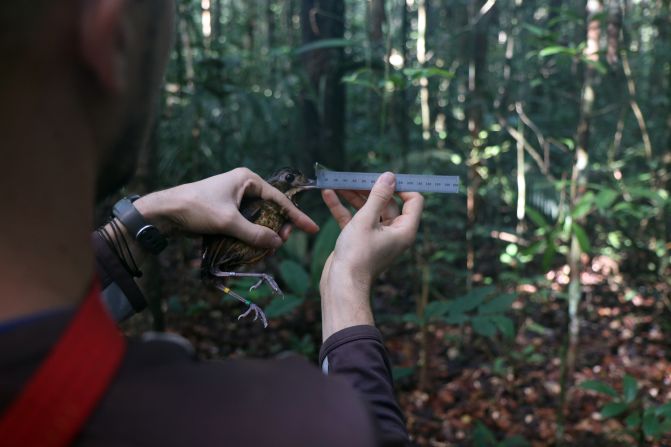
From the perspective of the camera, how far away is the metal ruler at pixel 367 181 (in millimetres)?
1750

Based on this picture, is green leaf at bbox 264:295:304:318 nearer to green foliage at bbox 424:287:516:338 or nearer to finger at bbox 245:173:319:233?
green foliage at bbox 424:287:516:338

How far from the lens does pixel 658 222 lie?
5.18 metres

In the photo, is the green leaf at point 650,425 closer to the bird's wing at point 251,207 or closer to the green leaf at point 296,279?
the green leaf at point 296,279

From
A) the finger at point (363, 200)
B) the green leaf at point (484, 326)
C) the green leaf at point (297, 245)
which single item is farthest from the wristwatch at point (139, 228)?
the green leaf at point (297, 245)

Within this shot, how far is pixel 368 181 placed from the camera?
5.79 feet

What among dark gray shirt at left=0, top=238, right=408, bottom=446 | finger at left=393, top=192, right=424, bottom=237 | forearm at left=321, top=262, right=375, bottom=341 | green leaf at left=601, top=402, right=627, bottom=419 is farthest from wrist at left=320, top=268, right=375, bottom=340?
green leaf at left=601, top=402, right=627, bottom=419

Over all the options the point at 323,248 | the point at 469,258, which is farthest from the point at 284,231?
the point at 469,258

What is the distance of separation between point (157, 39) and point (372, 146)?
Answer: 18.5 feet

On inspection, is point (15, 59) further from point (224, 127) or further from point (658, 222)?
point (658, 222)

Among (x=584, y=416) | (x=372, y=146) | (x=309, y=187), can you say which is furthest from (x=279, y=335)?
(x=309, y=187)

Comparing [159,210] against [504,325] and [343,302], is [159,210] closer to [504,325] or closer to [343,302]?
[343,302]

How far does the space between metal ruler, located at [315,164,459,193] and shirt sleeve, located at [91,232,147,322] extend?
590 millimetres

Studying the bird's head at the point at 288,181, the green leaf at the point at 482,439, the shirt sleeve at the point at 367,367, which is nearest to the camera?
the shirt sleeve at the point at 367,367

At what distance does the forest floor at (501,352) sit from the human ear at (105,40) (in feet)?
8.99
